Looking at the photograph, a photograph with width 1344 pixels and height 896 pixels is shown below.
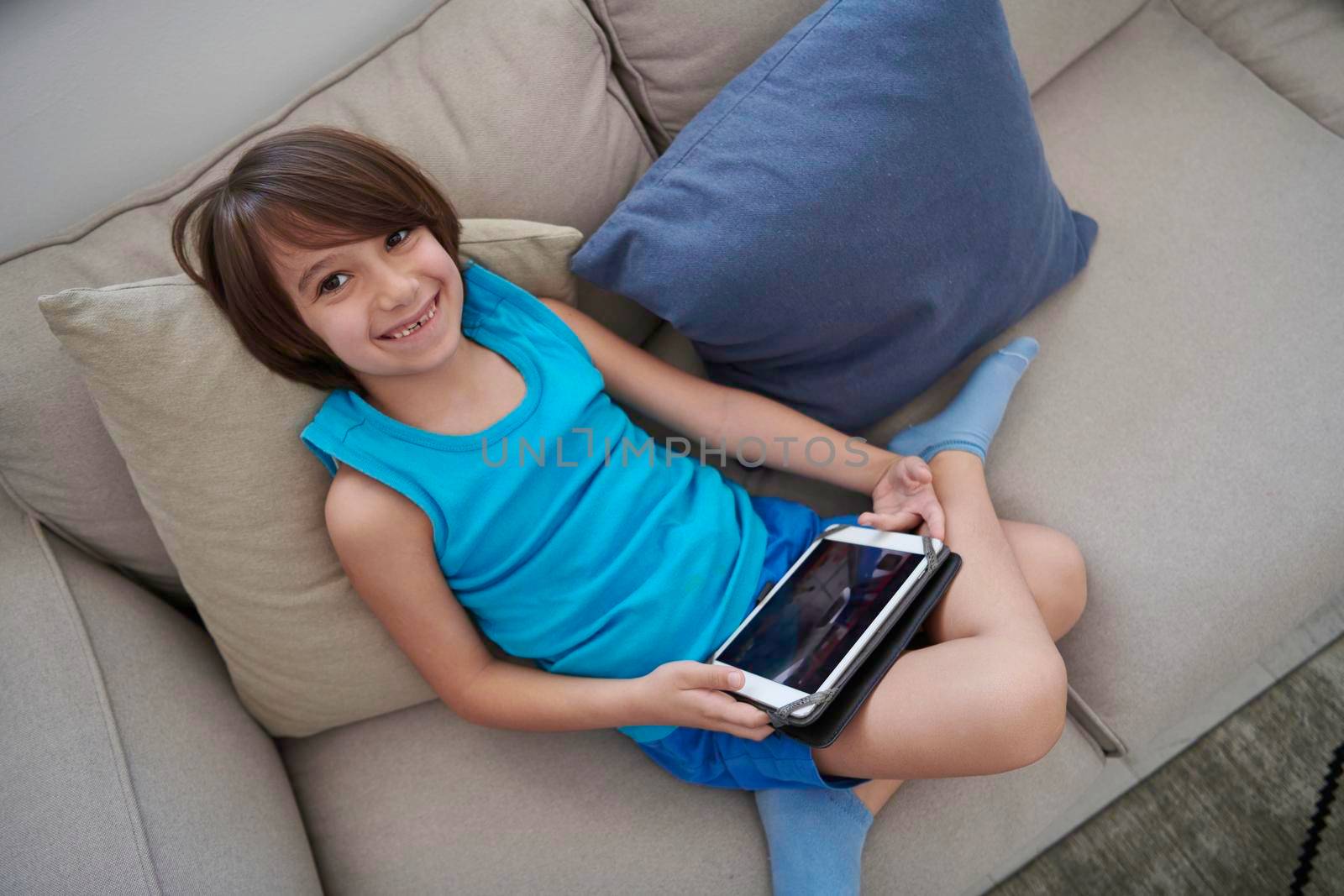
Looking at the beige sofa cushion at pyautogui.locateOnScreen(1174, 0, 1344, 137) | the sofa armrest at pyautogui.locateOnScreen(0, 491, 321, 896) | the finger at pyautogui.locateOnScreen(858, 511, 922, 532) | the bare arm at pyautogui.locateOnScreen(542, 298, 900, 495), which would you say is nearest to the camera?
the sofa armrest at pyautogui.locateOnScreen(0, 491, 321, 896)

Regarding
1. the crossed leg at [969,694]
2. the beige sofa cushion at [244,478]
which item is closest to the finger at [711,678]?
the crossed leg at [969,694]

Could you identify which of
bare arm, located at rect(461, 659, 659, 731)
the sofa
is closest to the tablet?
bare arm, located at rect(461, 659, 659, 731)

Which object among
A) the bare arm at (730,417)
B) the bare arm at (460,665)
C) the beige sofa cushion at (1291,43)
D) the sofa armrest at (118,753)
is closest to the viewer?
the sofa armrest at (118,753)

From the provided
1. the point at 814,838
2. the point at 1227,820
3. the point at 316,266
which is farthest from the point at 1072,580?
the point at 316,266

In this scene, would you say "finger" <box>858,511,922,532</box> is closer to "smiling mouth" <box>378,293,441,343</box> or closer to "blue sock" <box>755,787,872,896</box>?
"blue sock" <box>755,787,872,896</box>

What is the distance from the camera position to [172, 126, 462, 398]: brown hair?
2.61 feet

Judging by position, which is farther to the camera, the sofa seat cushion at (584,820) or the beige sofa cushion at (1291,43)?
the beige sofa cushion at (1291,43)

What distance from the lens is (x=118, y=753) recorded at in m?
0.83

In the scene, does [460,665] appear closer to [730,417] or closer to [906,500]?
[730,417]

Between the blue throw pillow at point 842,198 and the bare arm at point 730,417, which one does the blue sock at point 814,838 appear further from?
the blue throw pillow at point 842,198

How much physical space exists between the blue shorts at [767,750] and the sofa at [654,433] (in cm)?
5

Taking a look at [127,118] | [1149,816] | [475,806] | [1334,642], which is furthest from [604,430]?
[1334,642]

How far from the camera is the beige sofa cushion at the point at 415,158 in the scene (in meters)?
0.91

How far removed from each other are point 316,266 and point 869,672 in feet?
2.21
